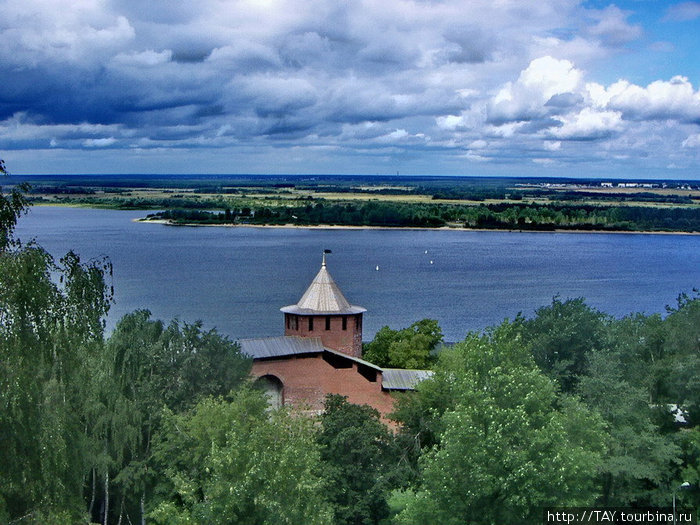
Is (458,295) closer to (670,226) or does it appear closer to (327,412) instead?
(327,412)

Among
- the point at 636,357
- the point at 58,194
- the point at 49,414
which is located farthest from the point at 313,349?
the point at 58,194

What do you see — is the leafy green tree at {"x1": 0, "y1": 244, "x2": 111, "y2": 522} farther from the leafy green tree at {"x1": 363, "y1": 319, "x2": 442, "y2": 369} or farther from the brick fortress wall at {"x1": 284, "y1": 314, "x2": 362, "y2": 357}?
the leafy green tree at {"x1": 363, "y1": 319, "x2": 442, "y2": 369}

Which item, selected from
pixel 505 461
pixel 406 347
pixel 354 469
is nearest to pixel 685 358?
pixel 505 461

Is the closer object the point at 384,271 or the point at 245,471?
the point at 245,471

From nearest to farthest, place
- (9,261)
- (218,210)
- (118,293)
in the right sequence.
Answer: (9,261), (118,293), (218,210)

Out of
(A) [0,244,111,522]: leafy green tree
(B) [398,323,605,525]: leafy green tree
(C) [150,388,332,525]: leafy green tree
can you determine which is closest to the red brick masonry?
(C) [150,388,332,525]: leafy green tree

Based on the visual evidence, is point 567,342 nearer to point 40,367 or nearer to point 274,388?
point 274,388
